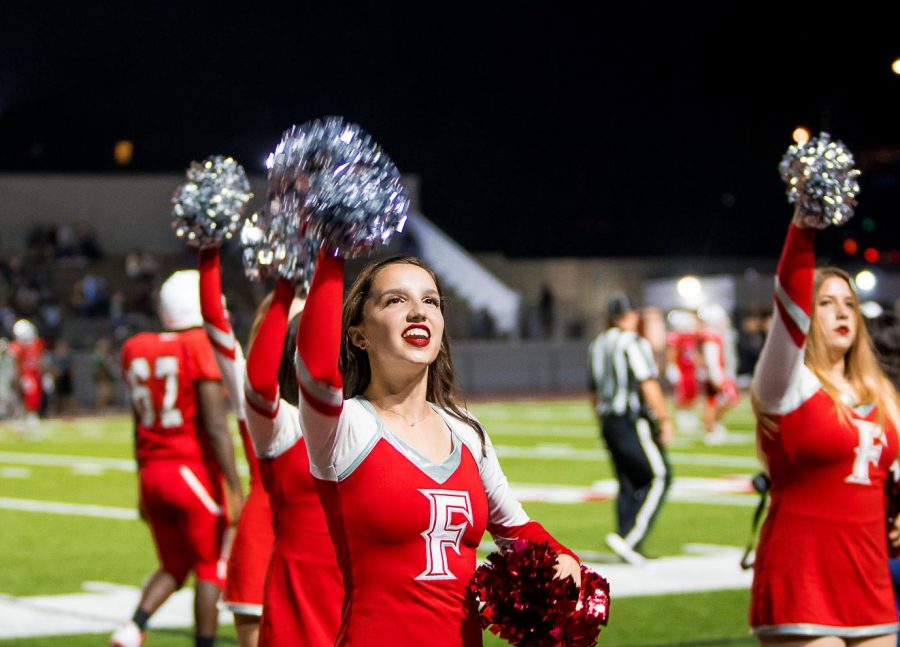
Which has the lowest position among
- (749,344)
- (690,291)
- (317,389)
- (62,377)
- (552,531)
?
(62,377)

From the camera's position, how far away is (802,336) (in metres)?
4.12

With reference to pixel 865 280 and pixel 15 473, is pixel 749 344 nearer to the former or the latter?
pixel 865 280

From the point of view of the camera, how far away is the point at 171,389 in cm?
623

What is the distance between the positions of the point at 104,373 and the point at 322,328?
2865cm

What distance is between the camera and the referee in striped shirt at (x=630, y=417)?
9520 mm

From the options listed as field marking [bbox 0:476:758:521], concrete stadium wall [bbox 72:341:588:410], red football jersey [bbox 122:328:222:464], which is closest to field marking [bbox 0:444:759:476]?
field marking [bbox 0:476:758:521]

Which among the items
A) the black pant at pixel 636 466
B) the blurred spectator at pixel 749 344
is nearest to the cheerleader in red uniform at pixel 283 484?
the black pant at pixel 636 466

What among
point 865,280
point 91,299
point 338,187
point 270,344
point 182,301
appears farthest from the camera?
point 865,280

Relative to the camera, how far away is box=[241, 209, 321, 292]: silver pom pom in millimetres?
3426

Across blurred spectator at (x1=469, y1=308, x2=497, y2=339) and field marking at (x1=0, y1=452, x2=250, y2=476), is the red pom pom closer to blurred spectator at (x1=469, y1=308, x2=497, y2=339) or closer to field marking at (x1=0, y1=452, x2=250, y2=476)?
field marking at (x1=0, y1=452, x2=250, y2=476)

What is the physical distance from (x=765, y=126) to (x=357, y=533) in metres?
18.7

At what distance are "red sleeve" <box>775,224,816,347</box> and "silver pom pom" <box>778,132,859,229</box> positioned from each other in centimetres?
7

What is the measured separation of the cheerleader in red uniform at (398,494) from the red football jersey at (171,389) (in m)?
3.26

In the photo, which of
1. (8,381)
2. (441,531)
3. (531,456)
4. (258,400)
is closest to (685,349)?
(531,456)
